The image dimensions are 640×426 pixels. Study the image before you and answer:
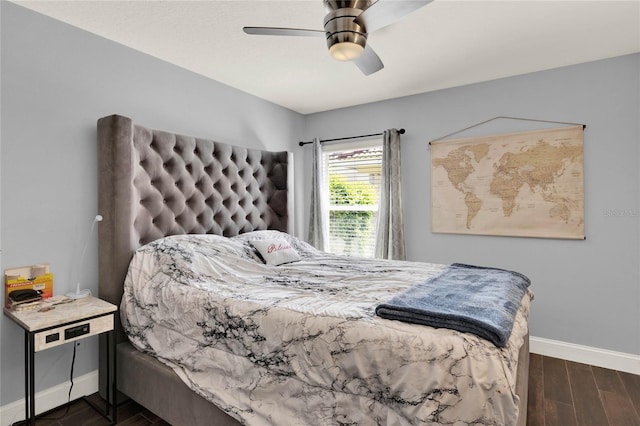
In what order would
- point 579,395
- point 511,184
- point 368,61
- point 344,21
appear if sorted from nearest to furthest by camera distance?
point 344,21 → point 368,61 → point 579,395 → point 511,184

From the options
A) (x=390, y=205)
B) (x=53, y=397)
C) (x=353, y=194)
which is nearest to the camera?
(x=53, y=397)

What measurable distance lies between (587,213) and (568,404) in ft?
5.09

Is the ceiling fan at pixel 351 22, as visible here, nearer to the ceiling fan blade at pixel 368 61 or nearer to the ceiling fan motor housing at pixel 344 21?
the ceiling fan motor housing at pixel 344 21

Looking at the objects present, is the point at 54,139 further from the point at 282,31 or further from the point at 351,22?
the point at 351,22

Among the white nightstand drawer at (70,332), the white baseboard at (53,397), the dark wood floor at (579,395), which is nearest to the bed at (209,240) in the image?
the white baseboard at (53,397)

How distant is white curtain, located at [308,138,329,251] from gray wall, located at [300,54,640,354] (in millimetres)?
1438

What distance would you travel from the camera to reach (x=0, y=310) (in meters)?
2.00

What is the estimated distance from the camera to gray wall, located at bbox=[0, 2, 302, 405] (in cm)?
202

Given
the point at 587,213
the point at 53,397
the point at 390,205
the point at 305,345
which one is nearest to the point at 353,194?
the point at 390,205

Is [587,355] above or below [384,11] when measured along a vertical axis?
below

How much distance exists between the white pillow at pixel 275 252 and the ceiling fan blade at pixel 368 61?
1.54 meters

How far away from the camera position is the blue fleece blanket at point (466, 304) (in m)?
1.35

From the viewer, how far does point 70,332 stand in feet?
5.99

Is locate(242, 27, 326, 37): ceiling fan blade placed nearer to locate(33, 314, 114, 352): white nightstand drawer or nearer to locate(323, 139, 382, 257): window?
locate(33, 314, 114, 352): white nightstand drawer
